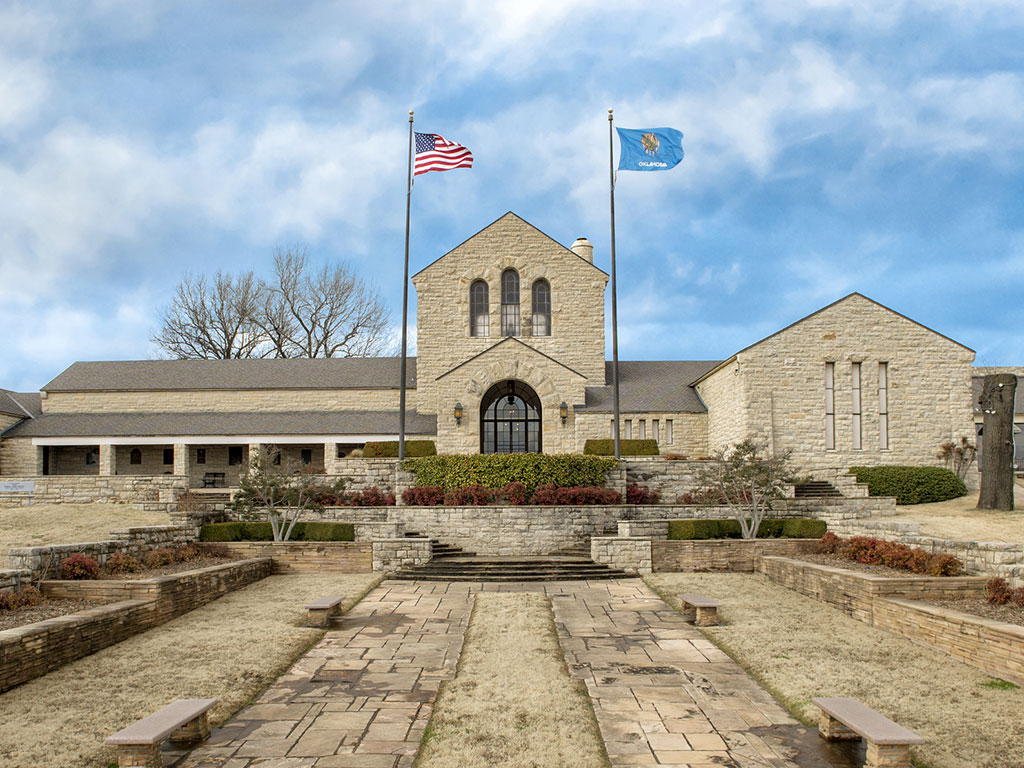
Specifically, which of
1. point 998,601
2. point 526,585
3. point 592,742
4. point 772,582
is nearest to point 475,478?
point 526,585

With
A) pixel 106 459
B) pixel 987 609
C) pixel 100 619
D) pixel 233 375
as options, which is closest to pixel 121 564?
pixel 100 619

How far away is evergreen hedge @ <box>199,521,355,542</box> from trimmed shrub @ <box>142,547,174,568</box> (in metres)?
2.88

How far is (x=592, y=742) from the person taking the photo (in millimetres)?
6793

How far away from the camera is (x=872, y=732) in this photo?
6012 mm

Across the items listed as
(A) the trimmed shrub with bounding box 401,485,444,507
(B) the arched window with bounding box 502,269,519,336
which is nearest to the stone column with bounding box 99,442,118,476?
(A) the trimmed shrub with bounding box 401,485,444,507

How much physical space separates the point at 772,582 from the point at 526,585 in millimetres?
5133

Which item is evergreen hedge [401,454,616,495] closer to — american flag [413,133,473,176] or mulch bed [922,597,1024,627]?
american flag [413,133,473,176]

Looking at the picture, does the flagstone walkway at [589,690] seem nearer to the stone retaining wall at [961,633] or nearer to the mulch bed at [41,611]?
the stone retaining wall at [961,633]

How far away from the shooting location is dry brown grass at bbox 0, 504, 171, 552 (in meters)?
18.2

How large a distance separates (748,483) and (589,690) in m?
12.5

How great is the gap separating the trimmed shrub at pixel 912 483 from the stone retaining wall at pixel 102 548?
778 inches

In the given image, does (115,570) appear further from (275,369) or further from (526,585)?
(275,369)

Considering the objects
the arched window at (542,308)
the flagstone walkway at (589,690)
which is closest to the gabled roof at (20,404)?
the arched window at (542,308)

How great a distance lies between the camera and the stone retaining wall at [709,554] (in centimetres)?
1794
